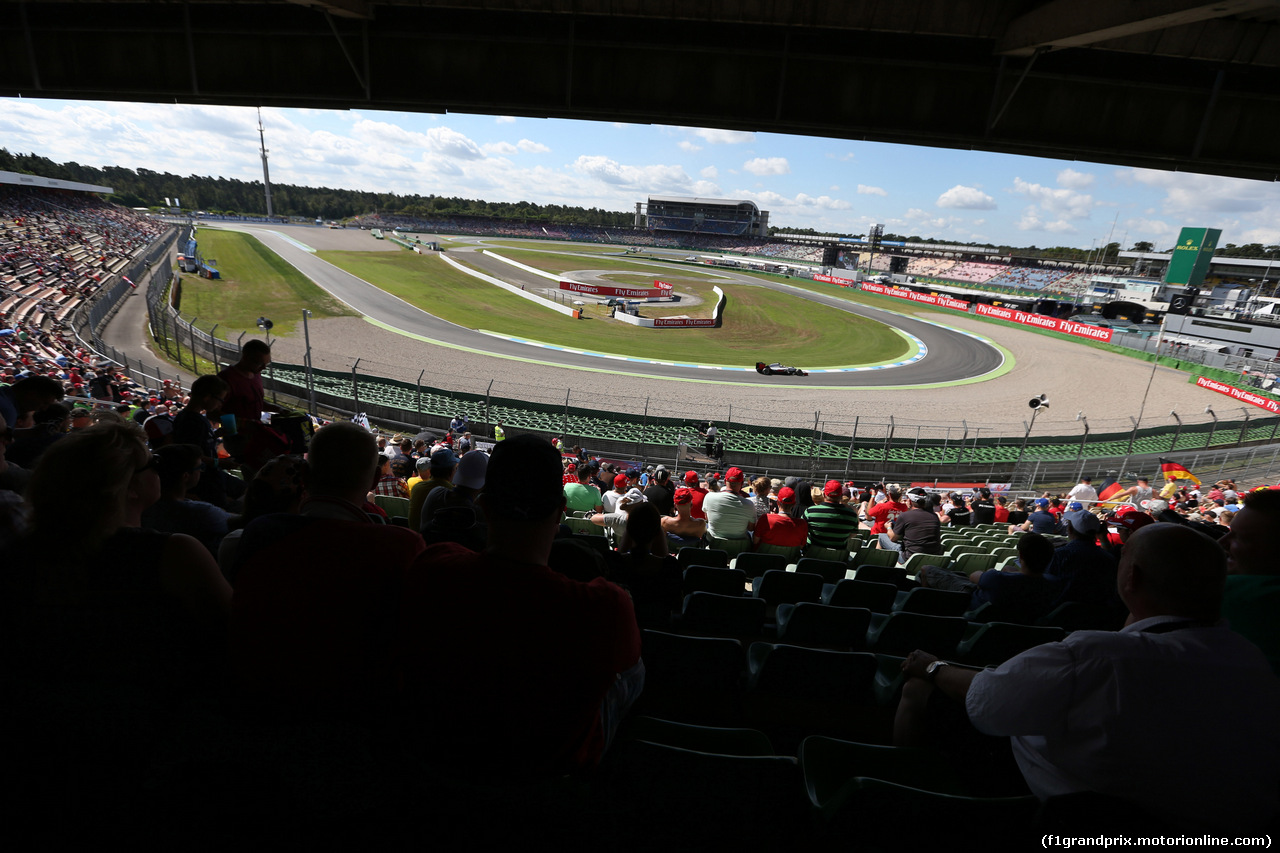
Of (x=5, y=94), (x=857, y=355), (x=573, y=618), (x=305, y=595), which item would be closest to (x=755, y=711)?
(x=573, y=618)

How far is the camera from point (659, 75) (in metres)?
6.67

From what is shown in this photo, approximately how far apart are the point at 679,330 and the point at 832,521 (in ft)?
107

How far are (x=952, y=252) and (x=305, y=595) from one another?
416 feet

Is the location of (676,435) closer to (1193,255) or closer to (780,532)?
(780,532)

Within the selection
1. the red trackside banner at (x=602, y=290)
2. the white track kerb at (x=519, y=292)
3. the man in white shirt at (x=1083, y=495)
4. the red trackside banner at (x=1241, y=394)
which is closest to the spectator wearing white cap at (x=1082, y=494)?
the man in white shirt at (x=1083, y=495)

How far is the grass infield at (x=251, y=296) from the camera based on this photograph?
3206 centimetres

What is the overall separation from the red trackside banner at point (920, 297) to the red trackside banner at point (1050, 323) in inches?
67.3

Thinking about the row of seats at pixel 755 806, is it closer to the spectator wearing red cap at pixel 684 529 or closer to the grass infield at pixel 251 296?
the spectator wearing red cap at pixel 684 529

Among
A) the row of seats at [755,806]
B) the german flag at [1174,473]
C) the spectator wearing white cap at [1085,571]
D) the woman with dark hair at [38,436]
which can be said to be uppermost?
the row of seats at [755,806]

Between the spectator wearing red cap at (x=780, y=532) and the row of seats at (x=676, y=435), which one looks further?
the row of seats at (x=676, y=435)

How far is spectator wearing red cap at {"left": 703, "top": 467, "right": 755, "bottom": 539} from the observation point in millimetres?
6648

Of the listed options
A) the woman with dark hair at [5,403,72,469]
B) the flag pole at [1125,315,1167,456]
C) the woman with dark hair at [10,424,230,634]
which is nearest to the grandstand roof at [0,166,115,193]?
the woman with dark hair at [5,403,72,469]

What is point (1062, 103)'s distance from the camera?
6453 mm

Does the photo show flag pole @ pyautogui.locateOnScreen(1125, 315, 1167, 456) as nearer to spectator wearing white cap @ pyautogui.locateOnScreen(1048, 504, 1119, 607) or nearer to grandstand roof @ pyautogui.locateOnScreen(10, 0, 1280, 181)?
grandstand roof @ pyautogui.locateOnScreen(10, 0, 1280, 181)
